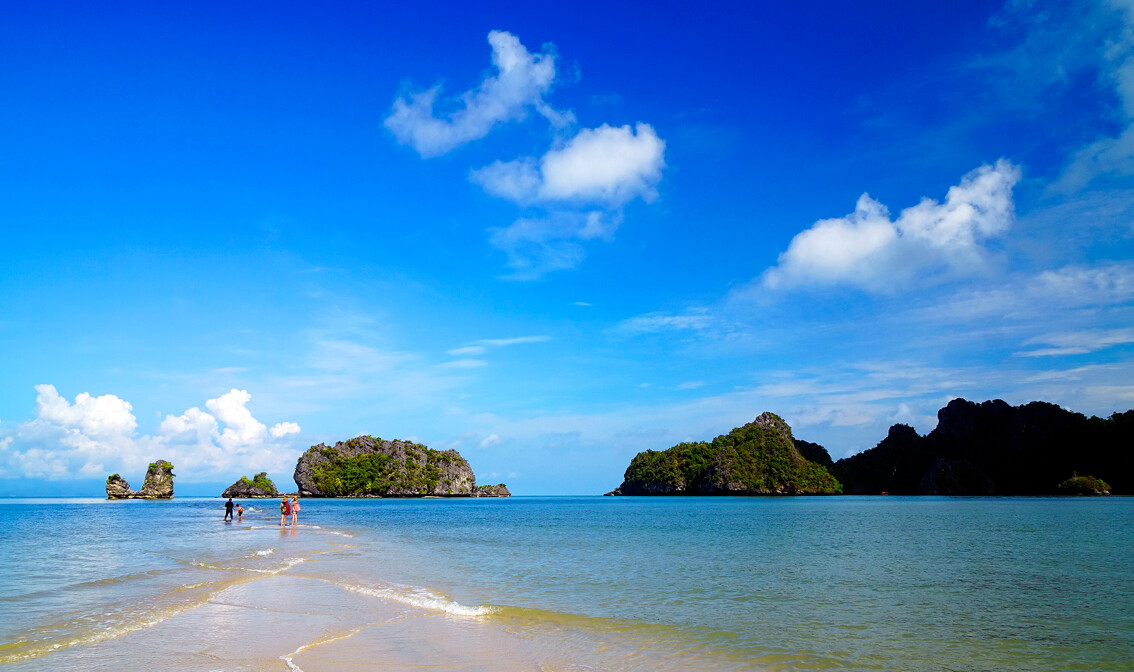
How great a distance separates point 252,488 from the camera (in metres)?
169

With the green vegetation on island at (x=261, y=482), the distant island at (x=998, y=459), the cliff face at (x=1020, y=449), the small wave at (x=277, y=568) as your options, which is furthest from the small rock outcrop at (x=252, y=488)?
the cliff face at (x=1020, y=449)

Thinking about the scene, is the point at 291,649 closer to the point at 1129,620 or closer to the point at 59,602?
the point at 59,602

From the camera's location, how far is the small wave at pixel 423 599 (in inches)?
598

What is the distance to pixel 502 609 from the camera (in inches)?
613

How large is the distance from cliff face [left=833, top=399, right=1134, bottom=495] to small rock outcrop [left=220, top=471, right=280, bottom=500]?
628ft

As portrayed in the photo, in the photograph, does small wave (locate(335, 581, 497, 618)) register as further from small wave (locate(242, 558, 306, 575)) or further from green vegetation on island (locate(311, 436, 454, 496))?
green vegetation on island (locate(311, 436, 454, 496))

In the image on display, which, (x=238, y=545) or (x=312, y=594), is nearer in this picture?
(x=312, y=594)

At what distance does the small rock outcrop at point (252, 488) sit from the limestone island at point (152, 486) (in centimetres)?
2192

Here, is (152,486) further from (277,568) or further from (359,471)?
(277,568)

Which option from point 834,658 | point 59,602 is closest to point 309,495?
point 59,602

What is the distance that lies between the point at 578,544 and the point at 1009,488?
7347 inches

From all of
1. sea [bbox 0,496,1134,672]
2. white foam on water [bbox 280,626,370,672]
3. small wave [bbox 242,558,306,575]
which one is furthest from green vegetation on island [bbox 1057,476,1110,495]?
white foam on water [bbox 280,626,370,672]

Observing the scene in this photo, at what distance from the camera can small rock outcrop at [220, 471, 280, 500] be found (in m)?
169

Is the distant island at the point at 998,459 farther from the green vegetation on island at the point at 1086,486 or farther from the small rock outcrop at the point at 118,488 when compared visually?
the small rock outcrop at the point at 118,488
